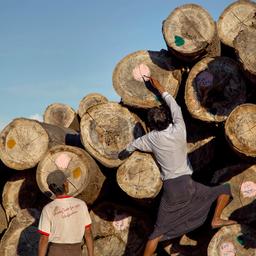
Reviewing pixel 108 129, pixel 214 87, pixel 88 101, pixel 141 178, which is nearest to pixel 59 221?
pixel 141 178

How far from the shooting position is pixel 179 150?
15.9 ft

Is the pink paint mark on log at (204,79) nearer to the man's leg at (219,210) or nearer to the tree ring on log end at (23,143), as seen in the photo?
the man's leg at (219,210)

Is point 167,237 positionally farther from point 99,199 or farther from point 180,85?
point 180,85

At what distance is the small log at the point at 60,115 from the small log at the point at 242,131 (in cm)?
768

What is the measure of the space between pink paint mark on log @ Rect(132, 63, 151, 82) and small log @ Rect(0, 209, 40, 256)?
2.19 metres

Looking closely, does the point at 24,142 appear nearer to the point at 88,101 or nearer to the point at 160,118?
the point at 160,118

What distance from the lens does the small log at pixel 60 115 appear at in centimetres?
1227

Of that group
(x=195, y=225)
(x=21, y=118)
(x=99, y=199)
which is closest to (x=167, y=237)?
(x=195, y=225)

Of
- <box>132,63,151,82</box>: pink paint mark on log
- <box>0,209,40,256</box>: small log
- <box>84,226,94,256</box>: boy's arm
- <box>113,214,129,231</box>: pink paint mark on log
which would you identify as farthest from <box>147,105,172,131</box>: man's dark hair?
<box>0,209,40,256</box>: small log

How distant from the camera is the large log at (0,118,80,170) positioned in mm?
5811

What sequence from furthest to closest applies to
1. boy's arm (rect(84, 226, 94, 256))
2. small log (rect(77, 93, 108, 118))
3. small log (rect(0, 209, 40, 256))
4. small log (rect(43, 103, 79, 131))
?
small log (rect(43, 103, 79, 131))
small log (rect(77, 93, 108, 118))
small log (rect(0, 209, 40, 256))
boy's arm (rect(84, 226, 94, 256))

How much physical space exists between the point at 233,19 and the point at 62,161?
2.89 m

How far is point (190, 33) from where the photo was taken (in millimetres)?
5398

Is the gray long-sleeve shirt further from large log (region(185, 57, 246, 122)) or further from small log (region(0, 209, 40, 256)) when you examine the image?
small log (region(0, 209, 40, 256))
